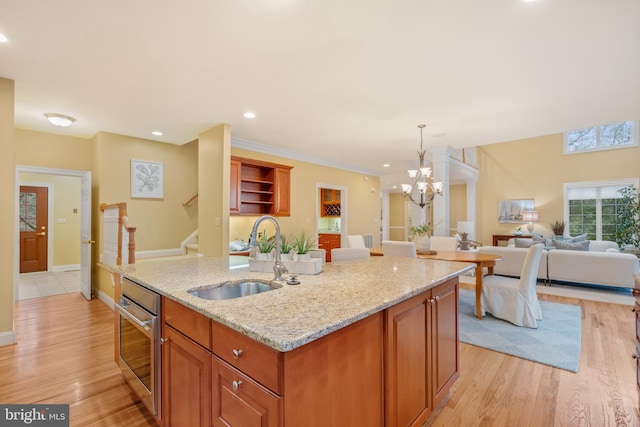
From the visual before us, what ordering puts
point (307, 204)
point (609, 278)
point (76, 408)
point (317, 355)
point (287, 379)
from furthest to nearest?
point (307, 204)
point (609, 278)
point (76, 408)
point (317, 355)
point (287, 379)

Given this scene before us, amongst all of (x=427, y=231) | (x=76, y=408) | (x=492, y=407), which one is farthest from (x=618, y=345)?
(x=76, y=408)

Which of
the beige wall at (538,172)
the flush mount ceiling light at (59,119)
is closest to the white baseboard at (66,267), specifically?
the flush mount ceiling light at (59,119)

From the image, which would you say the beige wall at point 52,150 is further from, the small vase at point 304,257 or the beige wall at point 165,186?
the small vase at point 304,257

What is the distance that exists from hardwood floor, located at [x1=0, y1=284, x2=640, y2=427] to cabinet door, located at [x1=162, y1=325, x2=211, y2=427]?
520 millimetres

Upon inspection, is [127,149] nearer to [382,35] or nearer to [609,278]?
[382,35]

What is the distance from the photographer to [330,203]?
8047mm

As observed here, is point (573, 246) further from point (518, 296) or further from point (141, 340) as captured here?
point (141, 340)

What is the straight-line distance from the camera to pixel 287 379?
3.15ft

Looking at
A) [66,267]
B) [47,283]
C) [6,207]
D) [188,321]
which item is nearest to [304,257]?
[188,321]

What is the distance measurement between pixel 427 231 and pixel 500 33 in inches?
108

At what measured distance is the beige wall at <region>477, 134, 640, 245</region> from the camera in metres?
7.88

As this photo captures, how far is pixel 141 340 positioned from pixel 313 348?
4.37ft

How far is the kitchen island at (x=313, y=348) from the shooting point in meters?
1.01

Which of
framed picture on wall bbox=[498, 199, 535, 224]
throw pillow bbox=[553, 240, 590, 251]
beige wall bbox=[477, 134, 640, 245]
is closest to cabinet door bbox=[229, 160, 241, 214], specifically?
throw pillow bbox=[553, 240, 590, 251]
